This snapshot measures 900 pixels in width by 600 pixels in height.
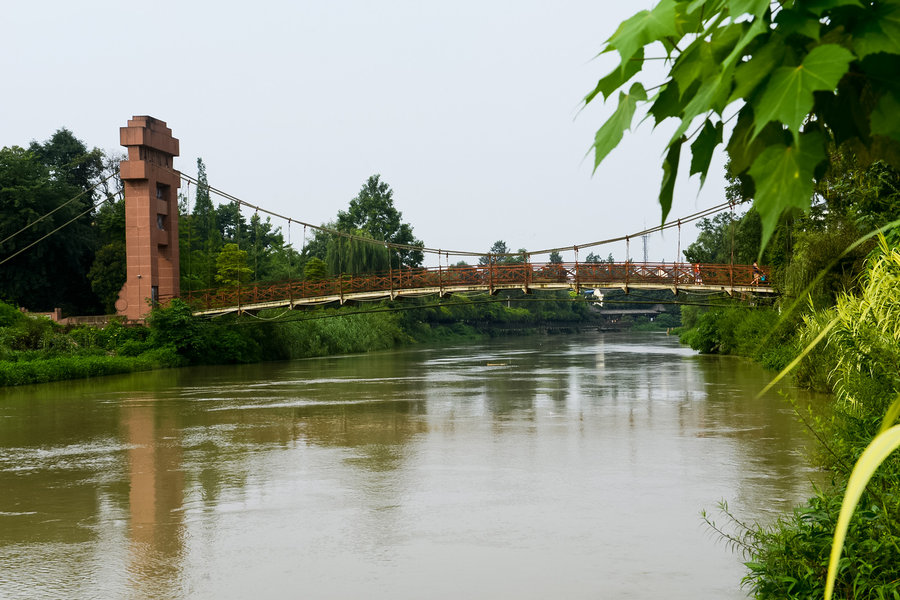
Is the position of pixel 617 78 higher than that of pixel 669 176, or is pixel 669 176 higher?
pixel 617 78

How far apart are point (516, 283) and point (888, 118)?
100ft

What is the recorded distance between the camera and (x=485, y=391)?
20641 mm

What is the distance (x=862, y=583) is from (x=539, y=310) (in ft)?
286

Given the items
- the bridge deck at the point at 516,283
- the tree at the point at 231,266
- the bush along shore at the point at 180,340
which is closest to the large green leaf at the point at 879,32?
the bush along shore at the point at 180,340

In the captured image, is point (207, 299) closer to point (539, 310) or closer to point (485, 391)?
point (485, 391)

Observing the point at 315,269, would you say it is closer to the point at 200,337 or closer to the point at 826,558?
the point at 200,337

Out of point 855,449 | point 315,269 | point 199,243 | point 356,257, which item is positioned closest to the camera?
point 855,449

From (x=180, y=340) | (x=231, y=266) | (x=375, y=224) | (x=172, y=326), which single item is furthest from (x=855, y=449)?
Result: (x=375, y=224)

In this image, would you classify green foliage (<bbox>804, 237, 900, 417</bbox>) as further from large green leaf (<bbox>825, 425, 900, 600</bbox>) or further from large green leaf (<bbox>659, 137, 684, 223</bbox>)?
large green leaf (<bbox>825, 425, 900, 600</bbox>)

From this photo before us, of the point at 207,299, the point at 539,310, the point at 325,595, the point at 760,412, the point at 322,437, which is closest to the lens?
the point at 325,595

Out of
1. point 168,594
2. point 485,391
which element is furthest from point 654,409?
point 168,594

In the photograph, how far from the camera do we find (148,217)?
108 ft

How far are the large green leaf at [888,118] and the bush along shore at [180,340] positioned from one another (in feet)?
82.9

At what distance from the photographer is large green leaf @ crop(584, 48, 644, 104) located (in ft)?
4.14
